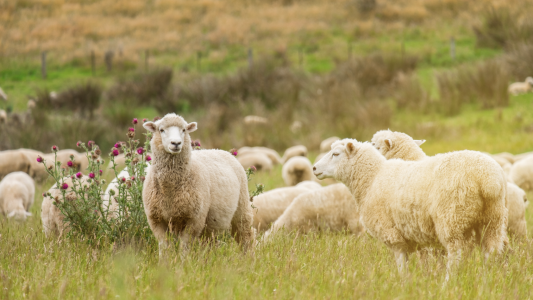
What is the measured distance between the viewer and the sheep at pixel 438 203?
3902mm

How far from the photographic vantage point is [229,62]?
102 feet

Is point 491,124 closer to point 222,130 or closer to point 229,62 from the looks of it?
point 222,130

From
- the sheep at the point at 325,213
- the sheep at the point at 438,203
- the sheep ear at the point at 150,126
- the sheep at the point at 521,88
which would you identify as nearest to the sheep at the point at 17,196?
the sheep at the point at 325,213

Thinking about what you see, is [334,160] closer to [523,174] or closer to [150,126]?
[150,126]

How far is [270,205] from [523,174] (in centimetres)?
511

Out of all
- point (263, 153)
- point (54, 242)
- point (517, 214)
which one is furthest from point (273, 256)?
point (263, 153)

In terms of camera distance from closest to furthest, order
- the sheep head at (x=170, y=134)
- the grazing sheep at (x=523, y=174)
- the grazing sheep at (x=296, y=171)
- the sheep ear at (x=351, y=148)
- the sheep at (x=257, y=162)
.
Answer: the sheep head at (x=170, y=134), the sheep ear at (x=351, y=148), the grazing sheep at (x=523, y=174), the grazing sheep at (x=296, y=171), the sheep at (x=257, y=162)

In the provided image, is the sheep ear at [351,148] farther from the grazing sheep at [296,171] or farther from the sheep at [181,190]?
the grazing sheep at [296,171]

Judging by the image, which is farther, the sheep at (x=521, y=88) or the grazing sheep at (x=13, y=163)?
the sheep at (x=521, y=88)

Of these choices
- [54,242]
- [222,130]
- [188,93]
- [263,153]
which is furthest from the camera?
[188,93]

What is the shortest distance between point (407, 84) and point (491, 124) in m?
4.25

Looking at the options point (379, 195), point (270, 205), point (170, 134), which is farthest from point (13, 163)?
point (379, 195)

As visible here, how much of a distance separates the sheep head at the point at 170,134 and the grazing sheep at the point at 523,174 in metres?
7.47

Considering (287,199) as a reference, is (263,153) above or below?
below
